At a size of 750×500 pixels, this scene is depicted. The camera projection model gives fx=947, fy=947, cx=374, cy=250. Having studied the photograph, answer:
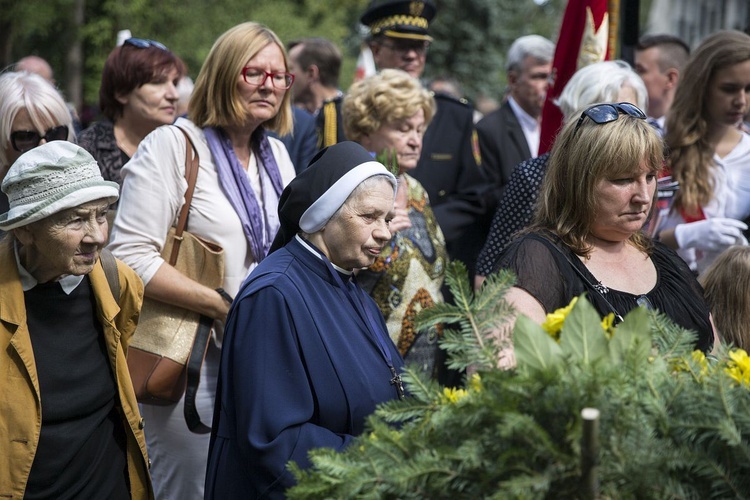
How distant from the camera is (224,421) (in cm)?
303

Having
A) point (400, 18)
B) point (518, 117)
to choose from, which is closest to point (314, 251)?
point (400, 18)

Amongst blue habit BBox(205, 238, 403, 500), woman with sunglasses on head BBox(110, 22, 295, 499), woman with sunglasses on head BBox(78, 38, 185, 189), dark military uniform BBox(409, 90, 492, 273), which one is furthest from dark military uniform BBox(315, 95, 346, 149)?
blue habit BBox(205, 238, 403, 500)

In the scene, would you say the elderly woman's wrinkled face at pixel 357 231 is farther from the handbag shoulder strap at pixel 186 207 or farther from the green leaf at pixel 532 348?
the green leaf at pixel 532 348

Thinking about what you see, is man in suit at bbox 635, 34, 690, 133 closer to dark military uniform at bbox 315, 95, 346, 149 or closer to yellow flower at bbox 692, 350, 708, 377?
dark military uniform at bbox 315, 95, 346, 149

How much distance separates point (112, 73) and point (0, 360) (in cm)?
240

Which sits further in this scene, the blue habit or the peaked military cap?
the peaked military cap

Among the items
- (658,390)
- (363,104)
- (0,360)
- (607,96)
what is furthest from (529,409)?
(363,104)

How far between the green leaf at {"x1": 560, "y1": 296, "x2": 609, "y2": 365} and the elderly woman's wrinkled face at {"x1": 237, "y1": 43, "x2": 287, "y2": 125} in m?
2.76

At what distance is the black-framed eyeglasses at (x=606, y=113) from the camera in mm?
3373

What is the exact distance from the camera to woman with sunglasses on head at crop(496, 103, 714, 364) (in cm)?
326

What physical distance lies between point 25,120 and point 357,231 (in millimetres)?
2076

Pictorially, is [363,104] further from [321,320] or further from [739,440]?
[739,440]

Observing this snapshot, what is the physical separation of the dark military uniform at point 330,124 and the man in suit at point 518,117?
112 centimetres

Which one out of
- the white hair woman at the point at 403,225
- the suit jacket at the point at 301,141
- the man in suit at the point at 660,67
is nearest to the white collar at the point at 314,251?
the white hair woman at the point at 403,225
